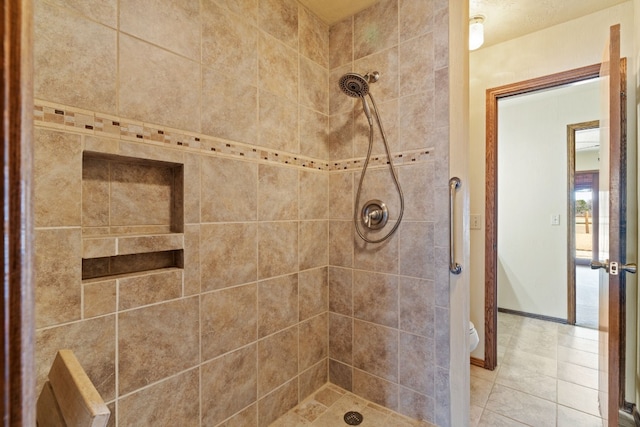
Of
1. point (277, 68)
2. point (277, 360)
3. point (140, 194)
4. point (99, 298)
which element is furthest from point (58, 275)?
point (277, 68)

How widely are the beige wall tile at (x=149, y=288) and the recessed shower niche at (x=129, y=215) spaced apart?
0.06m

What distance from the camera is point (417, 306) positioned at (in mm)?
1546

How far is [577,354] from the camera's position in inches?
97.0

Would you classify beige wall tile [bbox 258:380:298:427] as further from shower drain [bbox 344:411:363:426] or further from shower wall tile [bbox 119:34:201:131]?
shower wall tile [bbox 119:34:201:131]

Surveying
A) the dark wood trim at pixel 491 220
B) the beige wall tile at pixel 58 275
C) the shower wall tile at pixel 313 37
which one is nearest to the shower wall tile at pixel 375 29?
the shower wall tile at pixel 313 37

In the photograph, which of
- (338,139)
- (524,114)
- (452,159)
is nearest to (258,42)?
(338,139)

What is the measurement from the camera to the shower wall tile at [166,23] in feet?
3.36

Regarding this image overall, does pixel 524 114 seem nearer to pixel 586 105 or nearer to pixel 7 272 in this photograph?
pixel 586 105

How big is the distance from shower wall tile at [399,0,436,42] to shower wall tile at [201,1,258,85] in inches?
31.9

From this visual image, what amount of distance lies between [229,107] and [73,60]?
1.82 ft

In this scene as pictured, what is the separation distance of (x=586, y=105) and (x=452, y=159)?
2.97m

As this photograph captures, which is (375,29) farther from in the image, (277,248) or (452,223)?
(277,248)

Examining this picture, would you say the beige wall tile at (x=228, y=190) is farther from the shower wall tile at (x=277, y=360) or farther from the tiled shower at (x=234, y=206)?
the shower wall tile at (x=277, y=360)

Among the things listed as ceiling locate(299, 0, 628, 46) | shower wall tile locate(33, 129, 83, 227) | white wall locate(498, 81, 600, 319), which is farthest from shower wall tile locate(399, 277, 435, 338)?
white wall locate(498, 81, 600, 319)
